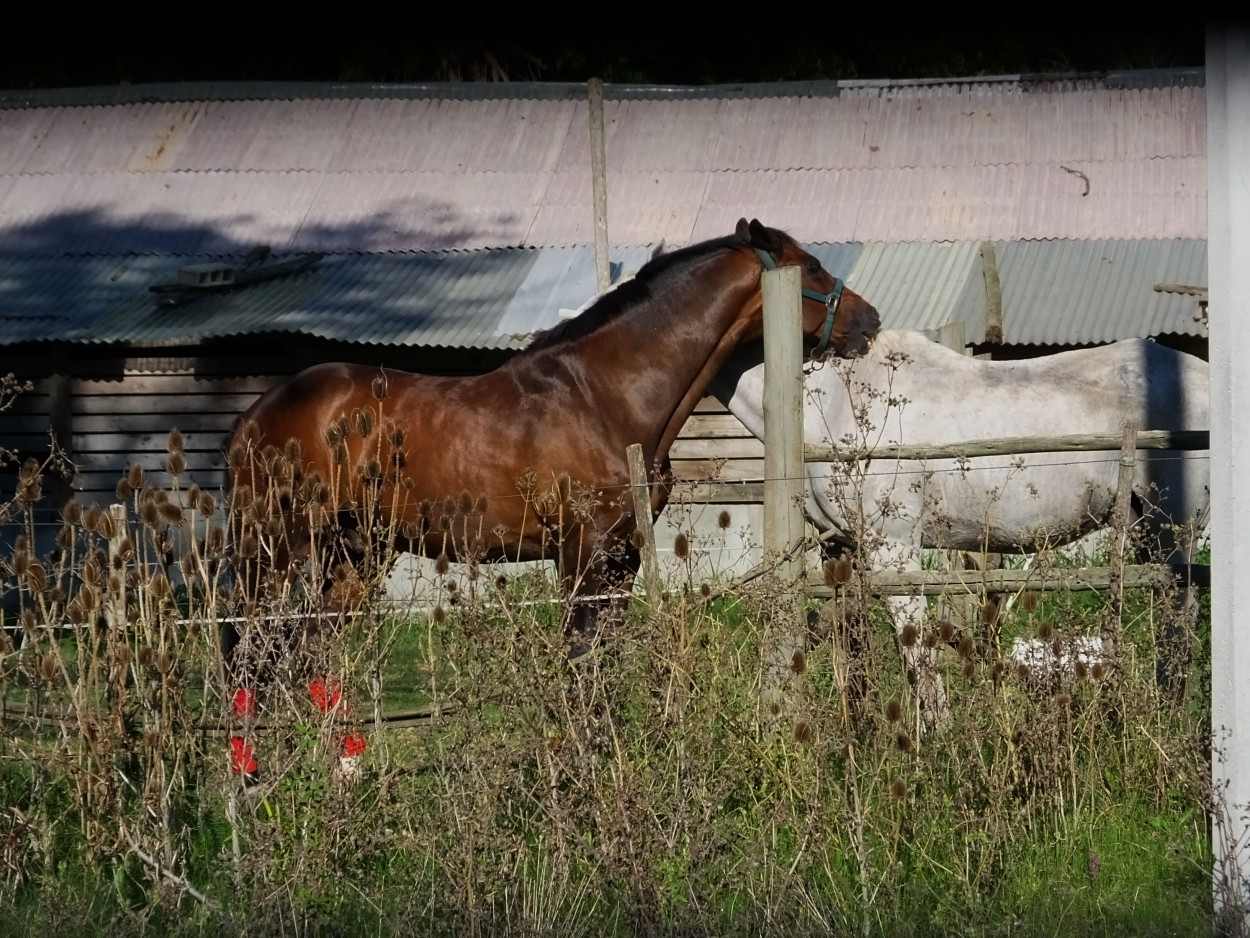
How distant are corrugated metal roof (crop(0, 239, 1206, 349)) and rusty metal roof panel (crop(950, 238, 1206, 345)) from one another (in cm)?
2

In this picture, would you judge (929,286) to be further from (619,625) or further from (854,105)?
(619,625)

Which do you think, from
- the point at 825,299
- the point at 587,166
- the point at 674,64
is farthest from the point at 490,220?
the point at 825,299

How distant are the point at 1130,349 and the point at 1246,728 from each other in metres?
3.20

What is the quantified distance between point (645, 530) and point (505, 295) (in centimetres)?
797

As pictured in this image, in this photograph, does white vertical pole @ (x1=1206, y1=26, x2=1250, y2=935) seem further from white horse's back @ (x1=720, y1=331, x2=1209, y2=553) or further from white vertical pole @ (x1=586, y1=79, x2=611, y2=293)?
white vertical pole @ (x1=586, y1=79, x2=611, y2=293)

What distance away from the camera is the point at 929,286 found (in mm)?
12430

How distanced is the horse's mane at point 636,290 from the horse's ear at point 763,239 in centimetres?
7

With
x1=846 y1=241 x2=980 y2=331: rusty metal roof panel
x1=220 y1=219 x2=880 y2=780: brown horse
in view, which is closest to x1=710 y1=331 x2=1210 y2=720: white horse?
x1=220 y1=219 x2=880 y2=780: brown horse

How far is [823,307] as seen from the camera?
695 centimetres

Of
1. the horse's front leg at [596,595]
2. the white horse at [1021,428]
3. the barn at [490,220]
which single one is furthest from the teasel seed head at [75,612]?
the barn at [490,220]

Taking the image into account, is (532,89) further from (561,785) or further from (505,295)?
(561,785)

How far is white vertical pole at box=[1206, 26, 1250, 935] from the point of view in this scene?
13.1 feet

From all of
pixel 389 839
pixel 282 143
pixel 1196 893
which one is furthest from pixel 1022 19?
pixel 282 143

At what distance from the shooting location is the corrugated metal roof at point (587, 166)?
45.8ft
